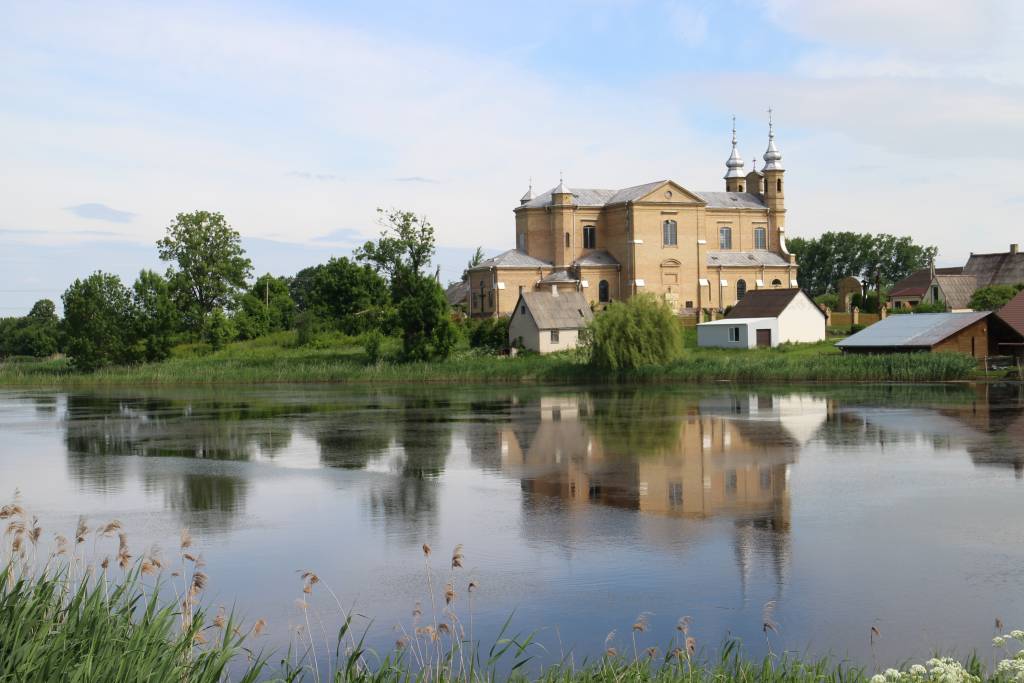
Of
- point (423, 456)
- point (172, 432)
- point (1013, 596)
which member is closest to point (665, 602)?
point (1013, 596)

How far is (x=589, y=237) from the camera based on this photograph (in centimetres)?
7125

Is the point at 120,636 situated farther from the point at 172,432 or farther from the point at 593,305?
the point at 593,305

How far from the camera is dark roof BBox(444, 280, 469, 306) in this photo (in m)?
76.8

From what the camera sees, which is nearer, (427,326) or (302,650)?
(302,650)

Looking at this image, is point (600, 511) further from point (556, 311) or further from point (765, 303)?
point (765, 303)

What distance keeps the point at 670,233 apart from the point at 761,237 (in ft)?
31.1

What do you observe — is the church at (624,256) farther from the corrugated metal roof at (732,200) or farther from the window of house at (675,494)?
the window of house at (675,494)

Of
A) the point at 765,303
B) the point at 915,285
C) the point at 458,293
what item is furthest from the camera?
the point at 915,285

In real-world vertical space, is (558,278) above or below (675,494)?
above

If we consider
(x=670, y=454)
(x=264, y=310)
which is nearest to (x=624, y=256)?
(x=264, y=310)

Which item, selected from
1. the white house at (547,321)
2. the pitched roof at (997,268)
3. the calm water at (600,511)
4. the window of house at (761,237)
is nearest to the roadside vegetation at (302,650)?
the calm water at (600,511)

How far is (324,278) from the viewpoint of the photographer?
231 feet

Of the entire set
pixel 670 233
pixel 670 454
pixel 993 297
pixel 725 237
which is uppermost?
pixel 725 237

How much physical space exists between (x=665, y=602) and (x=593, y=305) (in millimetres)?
54164
